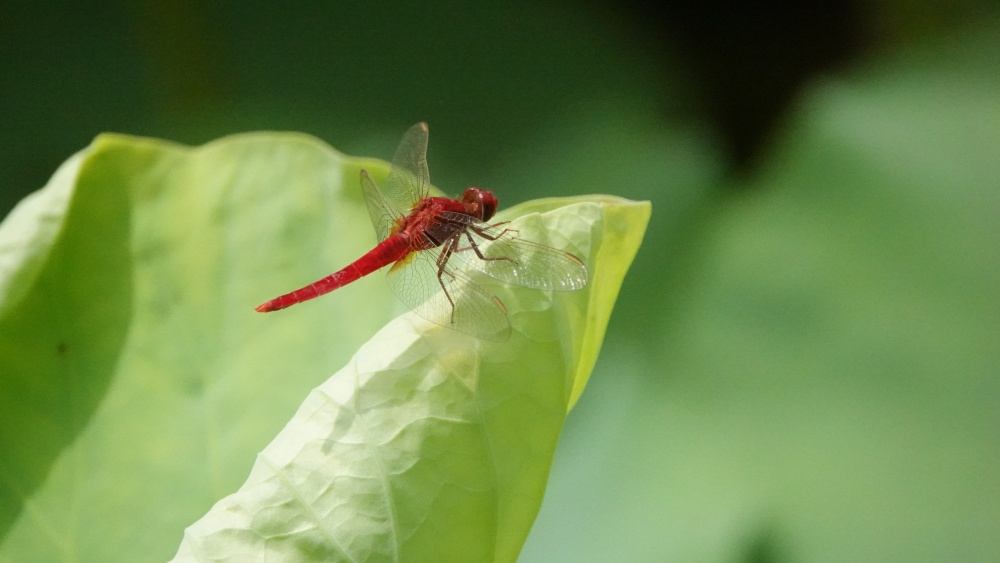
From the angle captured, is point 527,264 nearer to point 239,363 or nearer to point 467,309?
point 467,309

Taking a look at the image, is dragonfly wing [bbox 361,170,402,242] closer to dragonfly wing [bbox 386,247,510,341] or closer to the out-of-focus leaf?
dragonfly wing [bbox 386,247,510,341]

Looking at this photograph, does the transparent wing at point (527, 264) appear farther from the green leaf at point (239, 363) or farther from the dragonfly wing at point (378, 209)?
the dragonfly wing at point (378, 209)

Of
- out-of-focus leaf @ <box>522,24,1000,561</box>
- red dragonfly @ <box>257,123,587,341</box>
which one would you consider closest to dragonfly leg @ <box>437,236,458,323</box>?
red dragonfly @ <box>257,123,587,341</box>

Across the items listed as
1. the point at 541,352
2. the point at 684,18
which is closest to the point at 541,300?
the point at 541,352

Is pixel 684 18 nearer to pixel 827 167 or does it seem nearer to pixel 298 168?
pixel 827 167

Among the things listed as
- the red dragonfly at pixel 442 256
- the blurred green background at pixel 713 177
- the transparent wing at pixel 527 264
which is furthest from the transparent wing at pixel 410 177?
the blurred green background at pixel 713 177

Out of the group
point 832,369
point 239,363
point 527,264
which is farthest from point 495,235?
point 832,369
